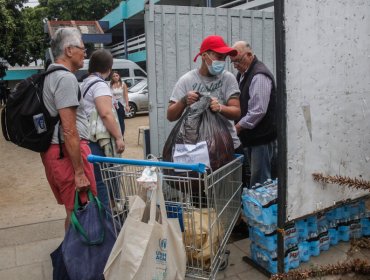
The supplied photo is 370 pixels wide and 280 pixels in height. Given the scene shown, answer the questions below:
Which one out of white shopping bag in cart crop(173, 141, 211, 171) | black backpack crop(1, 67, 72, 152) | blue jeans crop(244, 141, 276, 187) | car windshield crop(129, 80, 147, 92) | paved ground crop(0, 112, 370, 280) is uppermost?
car windshield crop(129, 80, 147, 92)

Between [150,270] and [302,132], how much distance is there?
131 cm

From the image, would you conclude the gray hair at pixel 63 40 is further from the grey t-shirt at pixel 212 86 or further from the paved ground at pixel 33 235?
the paved ground at pixel 33 235

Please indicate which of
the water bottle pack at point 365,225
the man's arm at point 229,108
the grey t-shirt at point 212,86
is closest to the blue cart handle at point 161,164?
the man's arm at point 229,108

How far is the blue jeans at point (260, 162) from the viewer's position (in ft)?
11.9

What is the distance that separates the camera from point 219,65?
316cm

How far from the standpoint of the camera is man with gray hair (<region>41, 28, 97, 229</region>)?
2.64 metres

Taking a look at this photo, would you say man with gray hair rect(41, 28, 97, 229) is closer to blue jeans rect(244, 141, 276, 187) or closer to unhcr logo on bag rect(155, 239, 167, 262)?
unhcr logo on bag rect(155, 239, 167, 262)

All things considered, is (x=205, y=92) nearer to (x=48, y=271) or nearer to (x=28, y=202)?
(x=48, y=271)

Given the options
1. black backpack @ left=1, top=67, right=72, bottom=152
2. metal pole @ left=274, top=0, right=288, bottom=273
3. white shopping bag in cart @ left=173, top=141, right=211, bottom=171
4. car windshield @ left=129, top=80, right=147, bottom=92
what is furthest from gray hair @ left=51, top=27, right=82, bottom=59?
car windshield @ left=129, top=80, right=147, bottom=92

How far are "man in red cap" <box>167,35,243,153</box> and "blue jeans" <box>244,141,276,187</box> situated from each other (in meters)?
0.27

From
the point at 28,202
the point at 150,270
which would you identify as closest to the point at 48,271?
the point at 150,270

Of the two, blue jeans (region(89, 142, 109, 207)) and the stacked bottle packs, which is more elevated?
blue jeans (region(89, 142, 109, 207))

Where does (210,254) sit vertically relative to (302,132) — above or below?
below

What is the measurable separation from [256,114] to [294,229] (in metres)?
1.07
